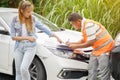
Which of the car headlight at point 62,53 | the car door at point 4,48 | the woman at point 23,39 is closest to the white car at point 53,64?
the car headlight at point 62,53

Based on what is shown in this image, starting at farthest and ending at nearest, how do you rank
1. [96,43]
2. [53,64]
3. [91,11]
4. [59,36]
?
[91,11]
[59,36]
[53,64]
[96,43]

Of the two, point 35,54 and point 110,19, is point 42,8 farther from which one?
point 35,54

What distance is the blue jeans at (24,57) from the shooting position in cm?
687

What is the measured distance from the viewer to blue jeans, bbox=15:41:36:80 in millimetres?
6867

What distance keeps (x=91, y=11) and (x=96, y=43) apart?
4710 mm

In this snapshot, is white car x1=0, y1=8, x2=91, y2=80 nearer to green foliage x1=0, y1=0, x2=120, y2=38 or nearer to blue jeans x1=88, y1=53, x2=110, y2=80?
blue jeans x1=88, y1=53, x2=110, y2=80

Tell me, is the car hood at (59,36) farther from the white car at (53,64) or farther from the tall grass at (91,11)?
the tall grass at (91,11)

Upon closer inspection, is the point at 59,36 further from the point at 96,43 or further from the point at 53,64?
the point at 96,43

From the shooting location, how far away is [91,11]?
11469mm

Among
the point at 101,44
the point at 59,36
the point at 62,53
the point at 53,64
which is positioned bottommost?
the point at 53,64

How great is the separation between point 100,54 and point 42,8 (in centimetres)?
683

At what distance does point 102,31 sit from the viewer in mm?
6883

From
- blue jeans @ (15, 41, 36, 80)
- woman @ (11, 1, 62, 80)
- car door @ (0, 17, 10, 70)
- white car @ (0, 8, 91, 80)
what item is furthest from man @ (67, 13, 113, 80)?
car door @ (0, 17, 10, 70)

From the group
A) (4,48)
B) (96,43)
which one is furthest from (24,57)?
(96,43)
